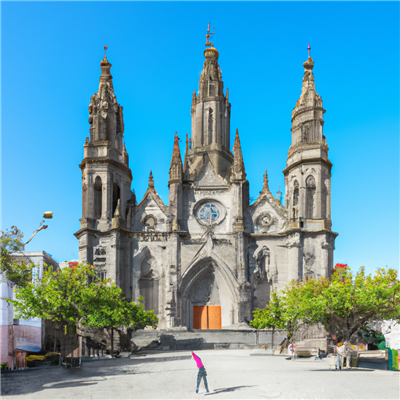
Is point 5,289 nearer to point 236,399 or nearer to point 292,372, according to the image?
point 292,372

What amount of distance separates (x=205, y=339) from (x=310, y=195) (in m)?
15.7

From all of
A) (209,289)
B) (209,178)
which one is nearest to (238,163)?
(209,178)

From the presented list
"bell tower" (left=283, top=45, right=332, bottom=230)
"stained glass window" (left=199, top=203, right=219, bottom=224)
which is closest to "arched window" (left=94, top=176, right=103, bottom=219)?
"stained glass window" (left=199, top=203, right=219, bottom=224)

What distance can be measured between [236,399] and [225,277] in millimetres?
32040

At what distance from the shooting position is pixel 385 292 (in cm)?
2895

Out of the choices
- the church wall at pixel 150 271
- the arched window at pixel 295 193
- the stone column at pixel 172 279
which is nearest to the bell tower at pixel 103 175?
the church wall at pixel 150 271

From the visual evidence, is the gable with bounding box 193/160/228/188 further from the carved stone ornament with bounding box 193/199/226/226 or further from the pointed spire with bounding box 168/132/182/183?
the pointed spire with bounding box 168/132/182/183

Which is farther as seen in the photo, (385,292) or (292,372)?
(385,292)

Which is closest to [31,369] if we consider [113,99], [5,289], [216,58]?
[5,289]

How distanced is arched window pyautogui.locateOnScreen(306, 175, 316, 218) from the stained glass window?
7.92 meters

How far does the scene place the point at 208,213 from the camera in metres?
51.9

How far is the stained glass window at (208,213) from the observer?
170ft

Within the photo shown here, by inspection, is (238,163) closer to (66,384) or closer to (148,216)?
(148,216)

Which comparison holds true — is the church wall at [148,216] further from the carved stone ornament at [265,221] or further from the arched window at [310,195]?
the arched window at [310,195]
